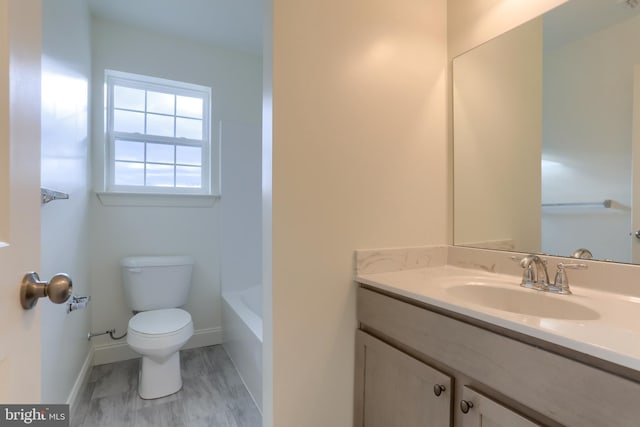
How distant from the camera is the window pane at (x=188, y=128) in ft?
8.39

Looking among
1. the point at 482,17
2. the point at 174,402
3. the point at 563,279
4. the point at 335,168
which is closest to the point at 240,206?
the point at 174,402

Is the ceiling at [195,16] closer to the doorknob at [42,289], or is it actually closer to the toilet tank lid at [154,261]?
the toilet tank lid at [154,261]

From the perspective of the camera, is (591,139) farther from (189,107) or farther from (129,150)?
(129,150)

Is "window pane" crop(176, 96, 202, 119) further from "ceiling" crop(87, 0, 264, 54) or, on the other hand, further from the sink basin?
the sink basin

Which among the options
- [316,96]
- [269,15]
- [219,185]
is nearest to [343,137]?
[316,96]

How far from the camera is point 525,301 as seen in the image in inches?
42.5

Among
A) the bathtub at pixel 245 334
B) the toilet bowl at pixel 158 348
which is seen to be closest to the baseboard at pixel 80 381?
the toilet bowl at pixel 158 348

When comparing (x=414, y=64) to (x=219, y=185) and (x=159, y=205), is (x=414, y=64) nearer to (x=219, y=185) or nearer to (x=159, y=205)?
(x=219, y=185)

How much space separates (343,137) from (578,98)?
0.88m

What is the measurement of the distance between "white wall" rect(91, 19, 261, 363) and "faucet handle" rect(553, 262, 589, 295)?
7.38 ft

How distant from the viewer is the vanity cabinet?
0.62 meters

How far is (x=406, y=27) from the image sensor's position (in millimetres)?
1404

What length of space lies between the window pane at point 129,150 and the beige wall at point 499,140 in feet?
7.56

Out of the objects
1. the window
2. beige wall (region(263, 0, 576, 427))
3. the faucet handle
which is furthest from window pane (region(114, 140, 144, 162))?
the faucet handle
